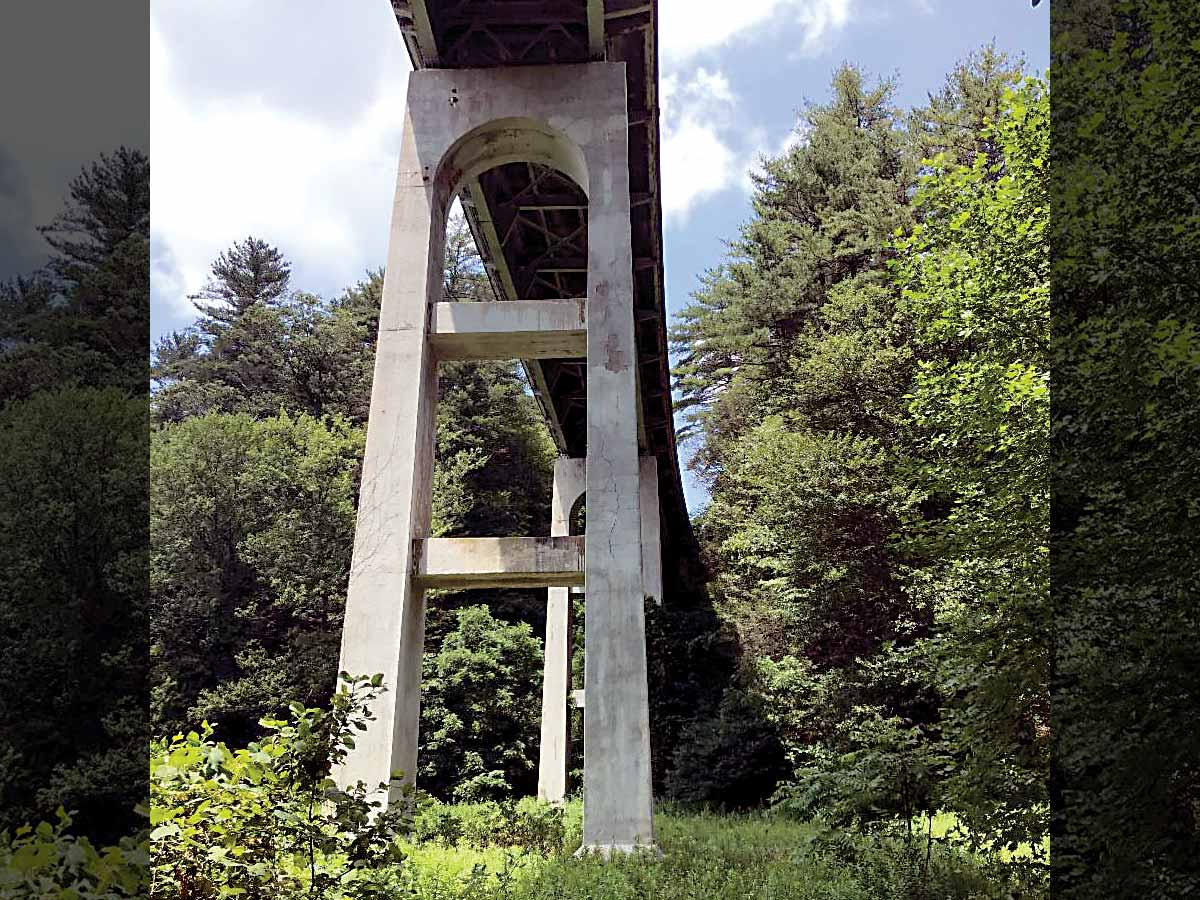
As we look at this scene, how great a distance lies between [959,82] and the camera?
101ft

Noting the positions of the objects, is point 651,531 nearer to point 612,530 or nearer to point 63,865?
point 612,530

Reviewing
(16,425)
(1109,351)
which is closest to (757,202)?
(1109,351)

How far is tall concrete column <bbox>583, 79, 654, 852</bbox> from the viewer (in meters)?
10.1

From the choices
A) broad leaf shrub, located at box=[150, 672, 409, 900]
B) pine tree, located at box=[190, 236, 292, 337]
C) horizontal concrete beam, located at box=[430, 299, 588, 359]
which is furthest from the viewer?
pine tree, located at box=[190, 236, 292, 337]

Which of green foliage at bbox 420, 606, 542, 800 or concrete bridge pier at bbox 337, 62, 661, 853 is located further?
green foliage at bbox 420, 606, 542, 800

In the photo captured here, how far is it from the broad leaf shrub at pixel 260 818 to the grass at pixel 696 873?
3.31m

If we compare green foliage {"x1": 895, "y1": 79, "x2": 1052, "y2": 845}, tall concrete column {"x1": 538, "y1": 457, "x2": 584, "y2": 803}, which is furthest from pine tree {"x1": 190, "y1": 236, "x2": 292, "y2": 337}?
green foliage {"x1": 895, "y1": 79, "x2": 1052, "y2": 845}

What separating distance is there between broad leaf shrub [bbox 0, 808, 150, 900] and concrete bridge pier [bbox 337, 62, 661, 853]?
26.1 feet

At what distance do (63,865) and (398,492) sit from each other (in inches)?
354

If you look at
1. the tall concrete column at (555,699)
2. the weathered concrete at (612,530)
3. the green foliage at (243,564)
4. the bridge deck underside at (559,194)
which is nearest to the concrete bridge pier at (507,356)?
the weathered concrete at (612,530)

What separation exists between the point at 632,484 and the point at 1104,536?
5506 mm

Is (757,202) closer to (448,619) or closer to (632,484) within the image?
(448,619)

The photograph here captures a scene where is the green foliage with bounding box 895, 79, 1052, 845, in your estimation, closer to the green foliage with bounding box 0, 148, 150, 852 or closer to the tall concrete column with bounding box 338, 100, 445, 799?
the tall concrete column with bounding box 338, 100, 445, 799

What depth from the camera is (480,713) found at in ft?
84.0
